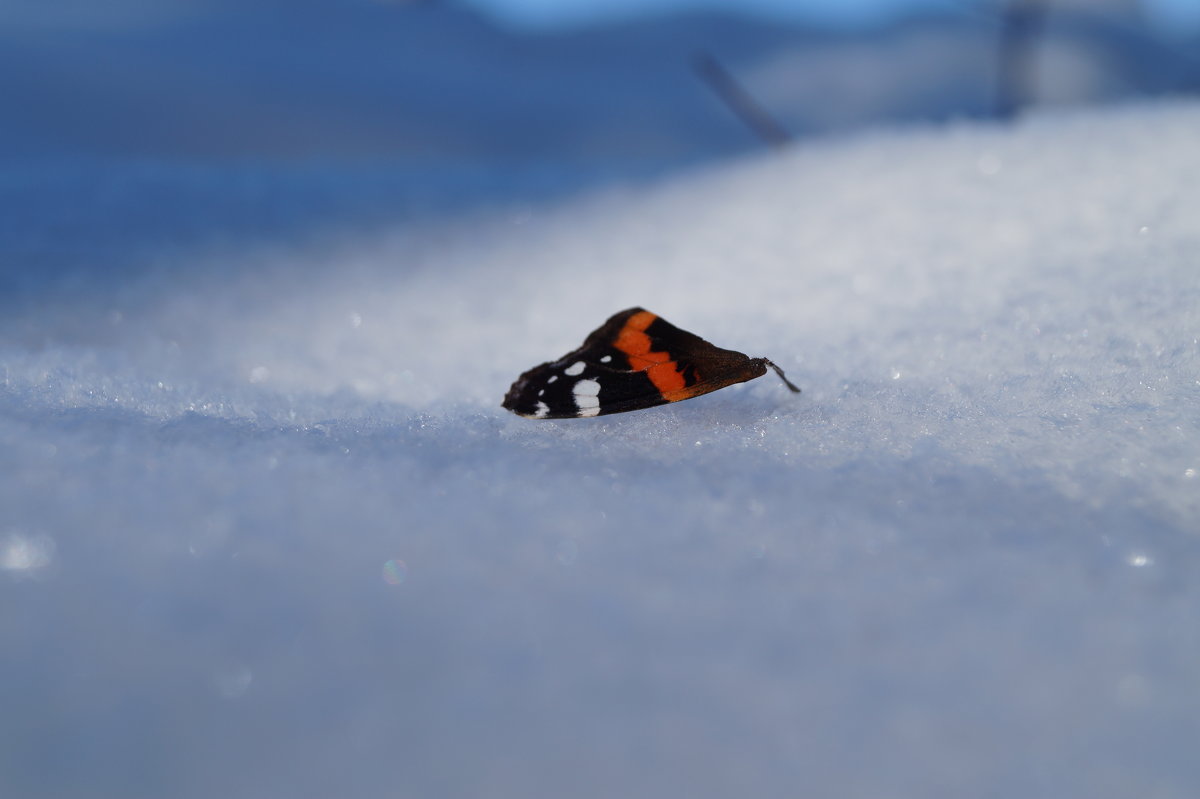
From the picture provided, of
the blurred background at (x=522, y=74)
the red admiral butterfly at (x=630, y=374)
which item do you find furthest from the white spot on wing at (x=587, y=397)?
the blurred background at (x=522, y=74)

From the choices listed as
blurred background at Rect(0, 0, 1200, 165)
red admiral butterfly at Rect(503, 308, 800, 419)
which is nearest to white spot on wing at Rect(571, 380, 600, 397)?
red admiral butterfly at Rect(503, 308, 800, 419)

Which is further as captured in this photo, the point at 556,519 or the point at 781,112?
the point at 781,112

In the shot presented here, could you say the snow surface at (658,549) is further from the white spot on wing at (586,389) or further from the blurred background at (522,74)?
the blurred background at (522,74)

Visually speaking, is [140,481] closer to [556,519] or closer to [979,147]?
[556,519]

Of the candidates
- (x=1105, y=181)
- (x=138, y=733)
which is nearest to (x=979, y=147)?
(x=1105, y=181)

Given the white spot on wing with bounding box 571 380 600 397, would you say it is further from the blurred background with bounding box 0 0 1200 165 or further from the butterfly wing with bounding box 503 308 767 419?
the blurred background with bounding box 0 0 1200 165

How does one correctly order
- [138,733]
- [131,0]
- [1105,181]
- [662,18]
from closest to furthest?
1. [138,733]
2. [1105,181]
3. [131,0]
4. [662,18]
